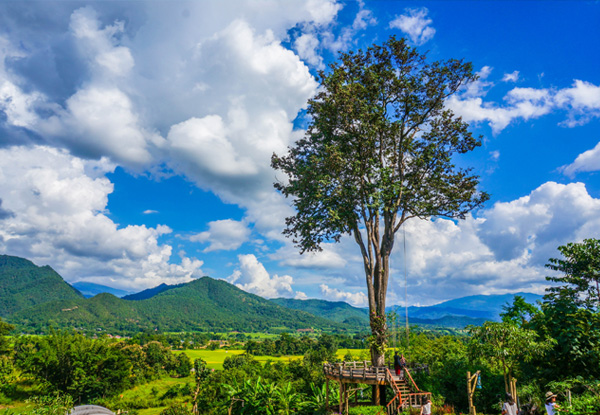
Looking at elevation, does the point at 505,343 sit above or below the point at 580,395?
above

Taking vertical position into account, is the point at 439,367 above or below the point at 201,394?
above

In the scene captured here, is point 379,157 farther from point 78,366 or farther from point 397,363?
point 78,366

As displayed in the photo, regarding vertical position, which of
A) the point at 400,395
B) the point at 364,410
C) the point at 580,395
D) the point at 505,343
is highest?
the point at 505,343

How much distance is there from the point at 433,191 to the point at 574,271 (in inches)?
428

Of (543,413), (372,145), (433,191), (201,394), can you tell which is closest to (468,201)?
(433,191)

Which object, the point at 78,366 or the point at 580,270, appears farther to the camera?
the point at 78,366

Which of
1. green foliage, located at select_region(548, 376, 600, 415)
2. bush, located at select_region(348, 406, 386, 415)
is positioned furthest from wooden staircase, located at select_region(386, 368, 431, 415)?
green foliage, located at select_region(548, 376, 600, 415)

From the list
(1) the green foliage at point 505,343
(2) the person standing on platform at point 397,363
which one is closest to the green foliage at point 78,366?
(2) the person standing on platform at point 397,363

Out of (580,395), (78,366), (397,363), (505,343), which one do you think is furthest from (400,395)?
(78,366)

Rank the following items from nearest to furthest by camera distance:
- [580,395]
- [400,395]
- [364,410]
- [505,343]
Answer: [580,395] < [400,395] < [505,343] < [364,410]

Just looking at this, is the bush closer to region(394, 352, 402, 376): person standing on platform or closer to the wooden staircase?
the wooden staircase

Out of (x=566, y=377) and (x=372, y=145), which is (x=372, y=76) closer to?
(x=372, y=145)

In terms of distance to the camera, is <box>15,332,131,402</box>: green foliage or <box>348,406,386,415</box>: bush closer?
<box>348,406,386,415</box>: bush

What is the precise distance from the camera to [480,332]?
51.7 feet
